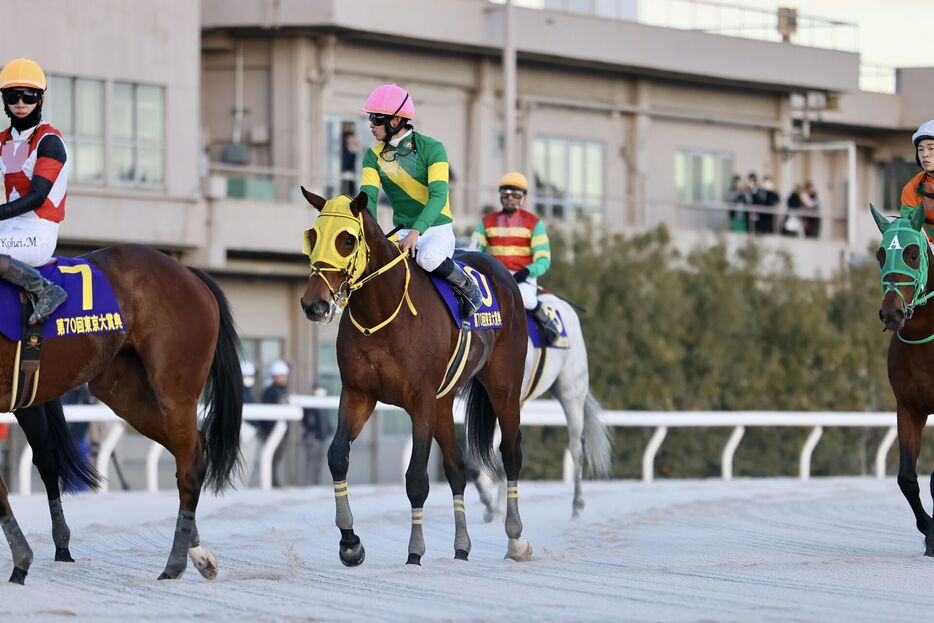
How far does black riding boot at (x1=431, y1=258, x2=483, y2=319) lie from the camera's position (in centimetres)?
1024

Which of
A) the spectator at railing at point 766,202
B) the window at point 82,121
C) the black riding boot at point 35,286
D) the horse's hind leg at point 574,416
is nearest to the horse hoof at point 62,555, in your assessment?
the black riding boot at point 35,286

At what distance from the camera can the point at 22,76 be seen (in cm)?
920

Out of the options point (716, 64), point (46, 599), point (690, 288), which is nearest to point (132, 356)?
point (46, 599)

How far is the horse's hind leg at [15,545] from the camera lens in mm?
8773

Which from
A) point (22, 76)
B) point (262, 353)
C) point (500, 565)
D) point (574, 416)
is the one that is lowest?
point (500, 565)

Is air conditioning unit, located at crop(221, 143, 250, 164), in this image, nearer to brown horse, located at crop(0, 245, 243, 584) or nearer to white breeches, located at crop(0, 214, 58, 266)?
brown horse, located at crop(0, 245, 243, 584)

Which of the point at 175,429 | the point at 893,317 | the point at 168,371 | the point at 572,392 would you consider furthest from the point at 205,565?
the point at 572,392

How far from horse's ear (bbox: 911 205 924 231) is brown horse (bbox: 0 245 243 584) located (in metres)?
4.00

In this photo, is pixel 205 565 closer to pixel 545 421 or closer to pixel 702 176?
pixel 545 421

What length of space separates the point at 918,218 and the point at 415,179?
2.96 meters

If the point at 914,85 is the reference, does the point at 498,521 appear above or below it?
below

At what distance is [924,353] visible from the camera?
10.5 metres

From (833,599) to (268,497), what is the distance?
30.5 ft

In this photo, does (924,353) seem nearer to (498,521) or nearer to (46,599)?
(498,521)
